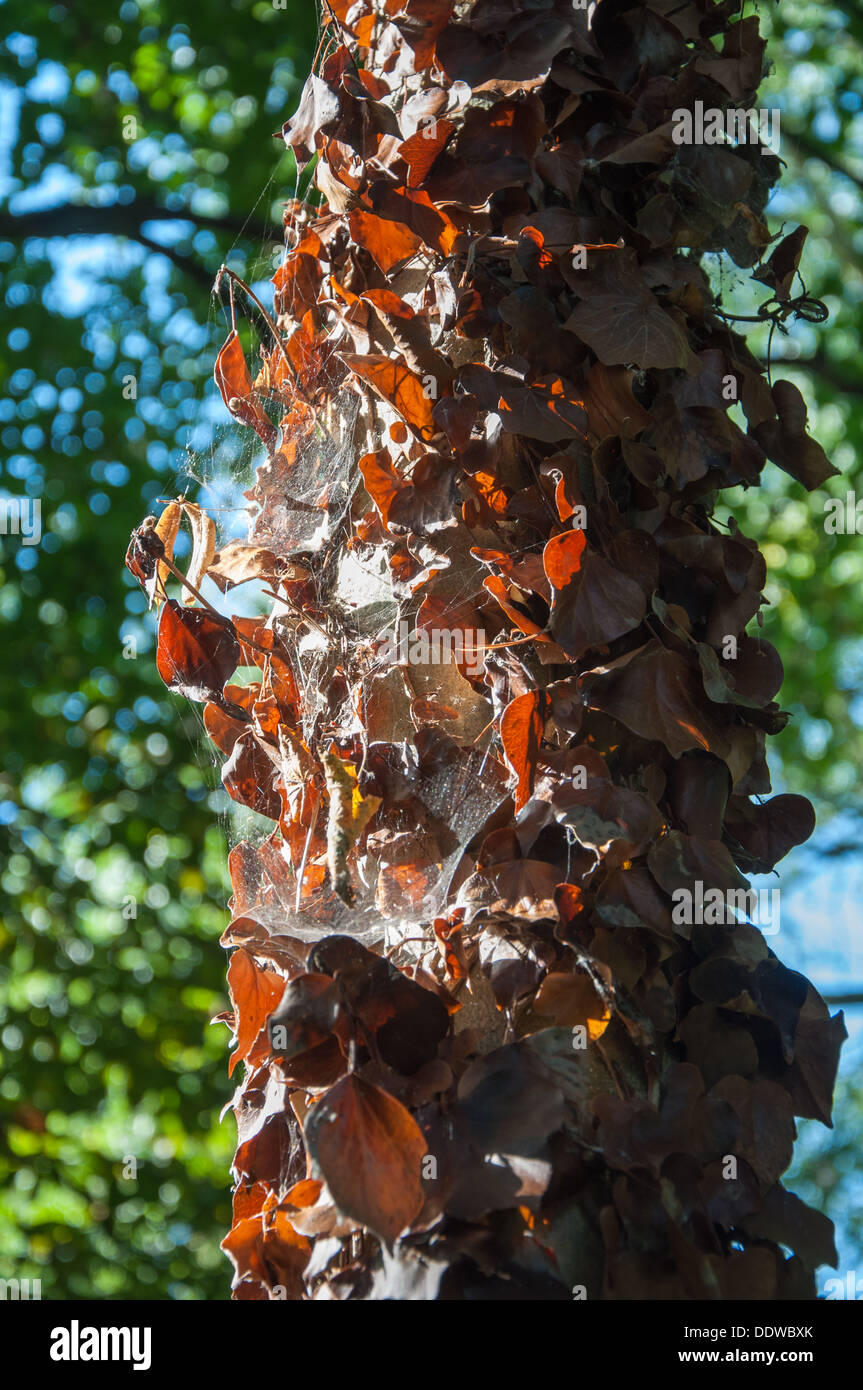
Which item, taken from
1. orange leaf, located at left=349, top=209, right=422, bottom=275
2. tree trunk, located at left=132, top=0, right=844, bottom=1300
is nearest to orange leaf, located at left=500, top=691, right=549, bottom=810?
tree trunk, located at left=132, top=0, right=844, bottom=1300

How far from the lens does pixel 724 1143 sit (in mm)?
801

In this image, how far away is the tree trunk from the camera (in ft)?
2.52

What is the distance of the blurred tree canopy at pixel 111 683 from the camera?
11.8ft

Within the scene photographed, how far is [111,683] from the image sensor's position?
395 cm

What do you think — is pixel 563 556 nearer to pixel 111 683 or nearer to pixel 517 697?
pixel 517 697

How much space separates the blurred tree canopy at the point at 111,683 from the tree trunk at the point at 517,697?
273 cm

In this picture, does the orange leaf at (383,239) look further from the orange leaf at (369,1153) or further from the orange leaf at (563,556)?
the orange leaf at (369,1153)

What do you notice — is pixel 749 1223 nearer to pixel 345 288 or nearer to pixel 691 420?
pixel 691 420

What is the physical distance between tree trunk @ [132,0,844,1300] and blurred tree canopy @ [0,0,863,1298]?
273 cm

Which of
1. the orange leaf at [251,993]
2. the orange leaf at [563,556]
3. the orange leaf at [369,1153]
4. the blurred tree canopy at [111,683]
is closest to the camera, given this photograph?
the orange leaf at [369,1153]

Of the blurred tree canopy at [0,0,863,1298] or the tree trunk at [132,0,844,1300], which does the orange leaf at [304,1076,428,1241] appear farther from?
the blurred tree canopy at [0,0,863,1298]

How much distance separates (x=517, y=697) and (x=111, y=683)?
3283mm

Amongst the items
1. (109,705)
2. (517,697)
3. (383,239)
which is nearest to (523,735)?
(517,697)

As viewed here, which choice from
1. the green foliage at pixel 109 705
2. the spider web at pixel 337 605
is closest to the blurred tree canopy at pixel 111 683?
the green foliage at pixel 109 705
